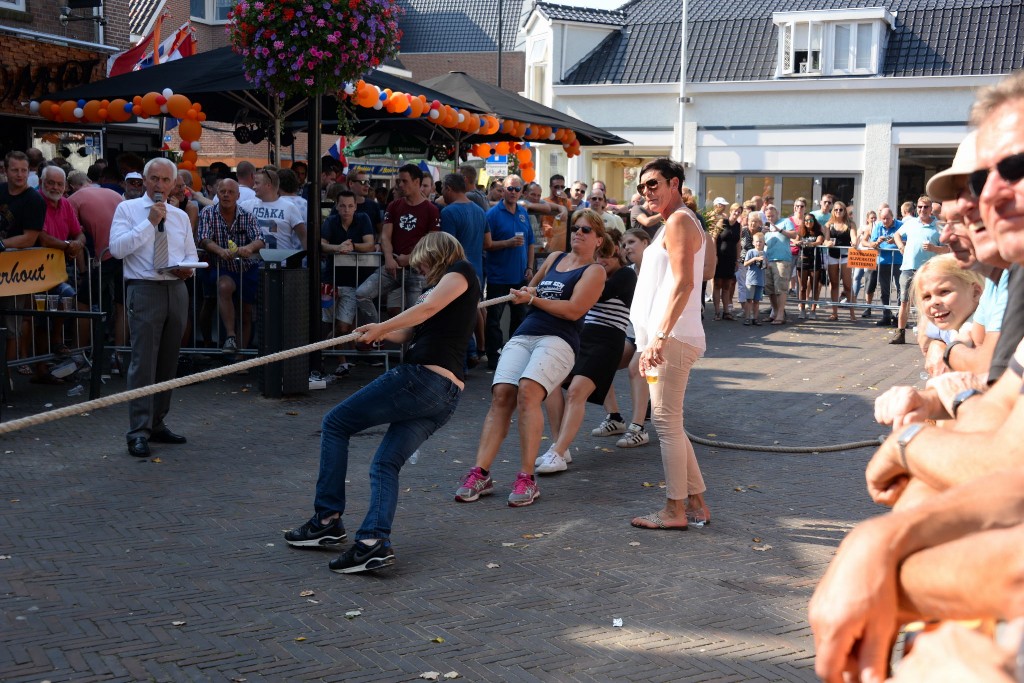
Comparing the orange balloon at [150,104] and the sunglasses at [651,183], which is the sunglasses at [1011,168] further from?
the orange balloon at [150,104]

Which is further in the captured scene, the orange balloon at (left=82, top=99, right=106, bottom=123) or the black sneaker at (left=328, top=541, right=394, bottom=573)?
the orange balloon at (left=82, top=99, right=106, bottom=123)

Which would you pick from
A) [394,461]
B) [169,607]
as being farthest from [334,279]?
[169,607]

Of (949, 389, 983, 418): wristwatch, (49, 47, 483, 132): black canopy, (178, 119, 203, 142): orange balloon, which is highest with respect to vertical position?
(49, 47, 483, 132): black canopy

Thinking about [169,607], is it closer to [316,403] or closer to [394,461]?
[394,461]

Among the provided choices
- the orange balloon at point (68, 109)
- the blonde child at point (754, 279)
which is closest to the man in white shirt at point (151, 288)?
the orange balloon at point (68, 109)

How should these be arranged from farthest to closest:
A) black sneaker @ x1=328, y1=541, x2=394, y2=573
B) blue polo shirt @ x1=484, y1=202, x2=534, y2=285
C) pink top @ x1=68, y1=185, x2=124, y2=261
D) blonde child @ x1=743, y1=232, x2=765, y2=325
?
blonde child @ x1=743, y1=232, x2=765, y2=325 → blue polo shirt @ x1=484, y1=202, x2=534, y2=285 → pink top @ x1=68, y1=185, x2=124, y2=261 → black sneaker @ x1=328, y1=541, x2=394, y2=573

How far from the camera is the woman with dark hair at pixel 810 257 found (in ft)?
62.4

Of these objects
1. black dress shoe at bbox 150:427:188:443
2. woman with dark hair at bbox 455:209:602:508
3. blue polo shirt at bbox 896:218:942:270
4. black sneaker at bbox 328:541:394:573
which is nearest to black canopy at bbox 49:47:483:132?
black dress shoe at bbox 150:427:188:443

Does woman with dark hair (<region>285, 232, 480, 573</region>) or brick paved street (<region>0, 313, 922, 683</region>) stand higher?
woman with dark hair (<region>285, 232, 480, 573</region>)

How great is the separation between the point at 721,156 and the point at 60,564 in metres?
30.7

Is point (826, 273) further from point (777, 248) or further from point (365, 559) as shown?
point (365, 559)

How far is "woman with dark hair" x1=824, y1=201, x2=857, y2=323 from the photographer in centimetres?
1880

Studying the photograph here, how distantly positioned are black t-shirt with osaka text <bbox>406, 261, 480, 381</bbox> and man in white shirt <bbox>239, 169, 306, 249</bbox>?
5.88 m

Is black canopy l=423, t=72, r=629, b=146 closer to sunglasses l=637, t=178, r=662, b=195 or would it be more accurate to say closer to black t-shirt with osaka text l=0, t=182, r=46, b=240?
black t-shirt with osaka text l=0, t=182, r=46, b=240
